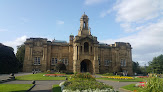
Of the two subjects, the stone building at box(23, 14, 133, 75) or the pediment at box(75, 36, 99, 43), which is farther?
the pediment at box(75, 36, 99, 43)

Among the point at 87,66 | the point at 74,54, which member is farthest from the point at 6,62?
the point at 87,66

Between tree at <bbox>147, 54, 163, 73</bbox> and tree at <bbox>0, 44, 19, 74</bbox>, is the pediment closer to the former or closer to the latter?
tree at <bbox>147, 54, 163, 73</bbox>

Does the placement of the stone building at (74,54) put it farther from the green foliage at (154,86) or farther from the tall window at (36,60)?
the green foliage at (154,86)

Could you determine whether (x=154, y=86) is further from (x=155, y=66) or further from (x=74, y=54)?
(x=155, y=66)

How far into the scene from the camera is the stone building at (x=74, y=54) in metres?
47.8

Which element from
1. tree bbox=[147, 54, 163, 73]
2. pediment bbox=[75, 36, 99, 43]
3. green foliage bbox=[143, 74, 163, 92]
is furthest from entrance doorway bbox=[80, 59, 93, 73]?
green foliage bbox=[143, 74, 163, 92]

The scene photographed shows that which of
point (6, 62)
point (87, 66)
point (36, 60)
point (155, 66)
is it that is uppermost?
point (6, 62)

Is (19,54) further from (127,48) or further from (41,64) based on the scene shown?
(127,48)

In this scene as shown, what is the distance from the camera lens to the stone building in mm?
47781

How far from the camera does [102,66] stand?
A: 54062 millimetres

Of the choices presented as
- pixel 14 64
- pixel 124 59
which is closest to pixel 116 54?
pixel 124 59

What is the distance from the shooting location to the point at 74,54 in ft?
159

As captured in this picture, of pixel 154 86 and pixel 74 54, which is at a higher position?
pixel 74 54

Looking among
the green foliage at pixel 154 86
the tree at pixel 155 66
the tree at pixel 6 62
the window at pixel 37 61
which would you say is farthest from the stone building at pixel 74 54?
the green foliage at pixel 154 86
